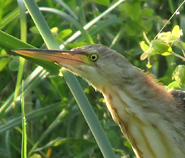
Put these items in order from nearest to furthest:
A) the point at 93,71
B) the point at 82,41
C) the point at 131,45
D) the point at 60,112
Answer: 1. the point at 93,71
2. the point at 82,41
3. the point at 60,112
4. the point at 131,45

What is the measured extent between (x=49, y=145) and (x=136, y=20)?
0.64 meters

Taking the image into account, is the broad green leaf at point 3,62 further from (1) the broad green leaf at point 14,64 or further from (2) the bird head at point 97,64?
(2) the bird head at point 97,64

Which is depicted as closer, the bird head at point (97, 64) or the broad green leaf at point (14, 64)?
the bird head at point (97, 64)

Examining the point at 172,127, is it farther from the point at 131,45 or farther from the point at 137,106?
the point at 131,45

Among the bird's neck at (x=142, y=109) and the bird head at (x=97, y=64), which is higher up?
the bird head at (x=97, y=64)

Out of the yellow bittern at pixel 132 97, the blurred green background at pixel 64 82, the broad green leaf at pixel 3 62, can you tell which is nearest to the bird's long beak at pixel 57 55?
the yellow bittern at pixel 132 97

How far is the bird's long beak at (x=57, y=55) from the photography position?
1.44 m

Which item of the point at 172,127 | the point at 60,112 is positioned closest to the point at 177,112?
the point at 172,127

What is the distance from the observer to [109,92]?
4.90ft

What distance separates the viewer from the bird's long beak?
56.8 inches

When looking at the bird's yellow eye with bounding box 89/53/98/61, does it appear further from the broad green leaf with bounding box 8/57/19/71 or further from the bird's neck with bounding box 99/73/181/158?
the broad green leaf with bounding box 8/57/19/71

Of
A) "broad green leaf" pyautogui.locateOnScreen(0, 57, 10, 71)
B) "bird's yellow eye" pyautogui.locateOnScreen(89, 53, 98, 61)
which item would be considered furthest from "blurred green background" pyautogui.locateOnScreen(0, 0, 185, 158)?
"bird's yellow eye" pyautogui.locateOnScreen(89, 53, 98, 61)

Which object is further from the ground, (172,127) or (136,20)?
(136,20)

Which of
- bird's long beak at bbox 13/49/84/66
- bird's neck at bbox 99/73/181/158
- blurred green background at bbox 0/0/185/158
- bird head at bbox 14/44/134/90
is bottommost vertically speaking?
bird's neck at bbox 99/73/181/158
